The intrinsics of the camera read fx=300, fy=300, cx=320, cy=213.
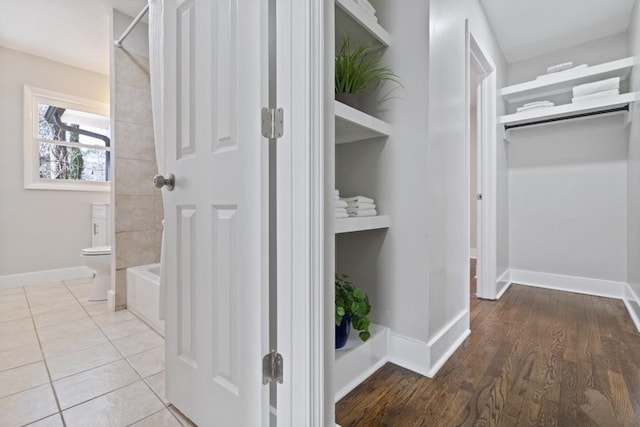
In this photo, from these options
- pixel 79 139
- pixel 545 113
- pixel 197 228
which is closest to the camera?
pixel 197 228

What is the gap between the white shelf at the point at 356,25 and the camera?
4.26ft

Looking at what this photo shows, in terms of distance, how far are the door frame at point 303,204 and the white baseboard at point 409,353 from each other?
72 cm

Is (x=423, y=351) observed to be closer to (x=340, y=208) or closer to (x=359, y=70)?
(x=340, y=208)

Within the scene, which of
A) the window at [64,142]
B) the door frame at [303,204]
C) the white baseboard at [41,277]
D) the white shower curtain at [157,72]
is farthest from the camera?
the window at [64,142]

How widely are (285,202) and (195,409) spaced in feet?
2.71

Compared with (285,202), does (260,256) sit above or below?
below

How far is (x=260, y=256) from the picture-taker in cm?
89

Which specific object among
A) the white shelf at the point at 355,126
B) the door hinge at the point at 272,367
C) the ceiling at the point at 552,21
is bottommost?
the door hinge at the point at 272,367

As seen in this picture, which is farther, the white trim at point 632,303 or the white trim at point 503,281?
the white trim at point 503,281

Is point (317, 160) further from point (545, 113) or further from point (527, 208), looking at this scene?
point (527, 208)

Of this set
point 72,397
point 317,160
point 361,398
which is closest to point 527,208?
point 361,398

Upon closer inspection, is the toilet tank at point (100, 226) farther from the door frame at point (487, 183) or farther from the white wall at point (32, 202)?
the door frame at point (487, 183)

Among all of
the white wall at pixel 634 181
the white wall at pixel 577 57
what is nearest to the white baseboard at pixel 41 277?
the white wall at pixel 634 181

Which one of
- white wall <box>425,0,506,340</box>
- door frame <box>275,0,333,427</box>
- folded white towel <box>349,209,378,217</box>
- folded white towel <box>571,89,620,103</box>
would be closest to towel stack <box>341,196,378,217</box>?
folded white towel <box>349,209,378,217</box>
